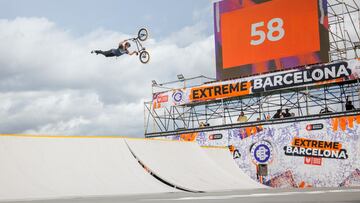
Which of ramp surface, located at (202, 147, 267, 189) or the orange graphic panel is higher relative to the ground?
the orange graphic panel

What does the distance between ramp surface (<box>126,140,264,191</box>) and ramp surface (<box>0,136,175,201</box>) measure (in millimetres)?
784

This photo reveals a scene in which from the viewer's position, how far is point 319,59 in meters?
29.2

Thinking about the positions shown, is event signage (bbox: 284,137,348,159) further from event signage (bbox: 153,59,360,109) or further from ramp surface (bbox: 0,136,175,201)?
ramp surface (bbox: 0,136,175,201)

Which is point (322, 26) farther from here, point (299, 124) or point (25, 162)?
point (25, 162)

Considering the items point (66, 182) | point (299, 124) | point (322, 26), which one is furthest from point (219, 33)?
point (66, 182)

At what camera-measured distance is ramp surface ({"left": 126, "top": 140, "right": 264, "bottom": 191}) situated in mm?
18547

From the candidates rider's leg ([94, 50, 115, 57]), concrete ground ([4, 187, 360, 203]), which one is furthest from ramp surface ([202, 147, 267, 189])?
concrete ground ([4, 187, 360, 203])

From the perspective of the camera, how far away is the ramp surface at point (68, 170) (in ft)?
47.2

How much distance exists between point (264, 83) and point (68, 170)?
17385 millimetres

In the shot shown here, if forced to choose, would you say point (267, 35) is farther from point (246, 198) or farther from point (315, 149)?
point (246, 198)

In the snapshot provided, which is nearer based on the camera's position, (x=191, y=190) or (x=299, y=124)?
(x=191, y=190)

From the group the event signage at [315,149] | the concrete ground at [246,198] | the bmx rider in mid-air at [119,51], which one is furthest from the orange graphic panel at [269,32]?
the concrete ground at [246,198]

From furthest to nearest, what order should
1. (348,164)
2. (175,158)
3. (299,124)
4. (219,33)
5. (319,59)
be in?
(219,33) → (319,59) → (299,124) → (348,164) → (175,158)

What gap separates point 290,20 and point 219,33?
17.6 feet
